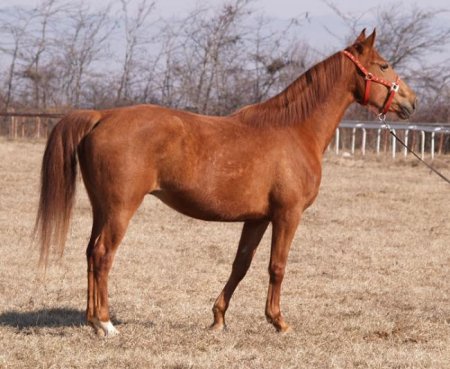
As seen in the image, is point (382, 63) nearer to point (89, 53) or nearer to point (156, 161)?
point (156, 161)

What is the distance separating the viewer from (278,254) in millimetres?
6391

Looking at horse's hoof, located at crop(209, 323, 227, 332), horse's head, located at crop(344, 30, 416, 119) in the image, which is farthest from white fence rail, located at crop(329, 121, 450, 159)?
horse's hoof, located at crop(209, 323, 227, 332)

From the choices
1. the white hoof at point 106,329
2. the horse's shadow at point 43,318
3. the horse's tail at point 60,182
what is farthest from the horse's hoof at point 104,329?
the horse's tail at point 60,182

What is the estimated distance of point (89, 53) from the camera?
1249 inches

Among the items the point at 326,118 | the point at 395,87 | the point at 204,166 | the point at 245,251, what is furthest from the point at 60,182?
the point at 395,87

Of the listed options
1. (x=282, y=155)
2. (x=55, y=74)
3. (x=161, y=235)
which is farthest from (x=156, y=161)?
(x=55, y=74)

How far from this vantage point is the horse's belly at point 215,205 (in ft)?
20.0

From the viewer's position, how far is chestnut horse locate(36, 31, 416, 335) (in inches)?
233

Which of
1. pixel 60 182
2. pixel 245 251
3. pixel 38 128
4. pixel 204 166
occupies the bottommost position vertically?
pixel 38 128

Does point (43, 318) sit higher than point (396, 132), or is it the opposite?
point (396, 132)

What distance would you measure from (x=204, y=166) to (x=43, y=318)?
66.4 inches

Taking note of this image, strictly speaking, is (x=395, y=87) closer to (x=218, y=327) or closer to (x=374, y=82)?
(x=374, y=82)

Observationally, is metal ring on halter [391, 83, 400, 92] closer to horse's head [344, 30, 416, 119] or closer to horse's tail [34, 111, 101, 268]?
horse's head [344, 30, 416, 119]

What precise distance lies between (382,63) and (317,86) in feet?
1.73
